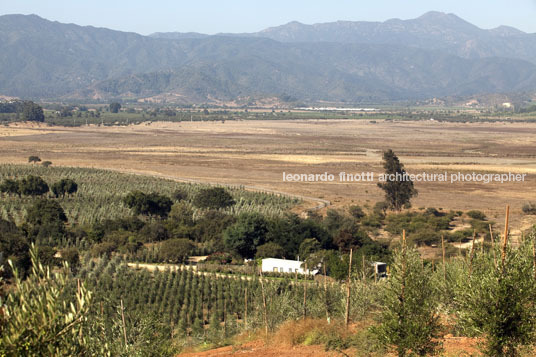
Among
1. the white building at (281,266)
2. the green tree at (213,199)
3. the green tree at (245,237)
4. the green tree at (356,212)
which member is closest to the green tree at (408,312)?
the white building at (281,266)

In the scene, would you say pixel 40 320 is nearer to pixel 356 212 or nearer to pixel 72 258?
pixel 72 258

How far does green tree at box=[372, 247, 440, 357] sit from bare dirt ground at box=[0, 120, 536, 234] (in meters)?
41.4

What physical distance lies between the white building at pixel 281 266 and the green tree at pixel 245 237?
13.8 feet

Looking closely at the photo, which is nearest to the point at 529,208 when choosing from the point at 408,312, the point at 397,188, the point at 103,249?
the point at 397,188

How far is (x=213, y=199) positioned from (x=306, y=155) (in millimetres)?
56991

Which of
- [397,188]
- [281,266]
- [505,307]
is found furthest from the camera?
[397,188]

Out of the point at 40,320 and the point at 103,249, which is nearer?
the point at 40,320

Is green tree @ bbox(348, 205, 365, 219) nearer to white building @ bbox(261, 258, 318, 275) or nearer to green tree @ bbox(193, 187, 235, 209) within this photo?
green tree @ bbox(193, 187, 235, 209)

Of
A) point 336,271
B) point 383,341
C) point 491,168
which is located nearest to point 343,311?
point 383,341

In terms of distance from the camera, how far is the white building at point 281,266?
131 ft

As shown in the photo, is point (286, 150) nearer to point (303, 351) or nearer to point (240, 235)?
point (240, 235)

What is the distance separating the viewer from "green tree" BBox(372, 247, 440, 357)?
47.8ft

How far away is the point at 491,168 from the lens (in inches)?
3868

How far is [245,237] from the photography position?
45.6 m
